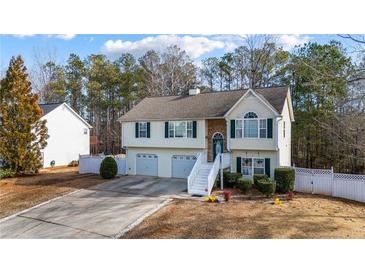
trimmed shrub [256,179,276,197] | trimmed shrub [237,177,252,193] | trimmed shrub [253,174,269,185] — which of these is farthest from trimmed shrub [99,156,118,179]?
trimmed shrub [256,179,276,197]

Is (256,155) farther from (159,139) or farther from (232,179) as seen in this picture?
(159,139)

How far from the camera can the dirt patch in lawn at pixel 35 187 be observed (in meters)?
12.4

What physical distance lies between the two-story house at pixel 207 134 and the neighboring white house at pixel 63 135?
28.0ft

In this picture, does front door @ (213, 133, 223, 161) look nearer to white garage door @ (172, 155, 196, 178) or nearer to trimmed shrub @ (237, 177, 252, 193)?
white garage door @ (172, 155, 196, 178)

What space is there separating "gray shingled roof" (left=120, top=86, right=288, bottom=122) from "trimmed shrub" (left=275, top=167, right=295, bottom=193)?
3.06 meters

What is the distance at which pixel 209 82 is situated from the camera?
28125 millimetres

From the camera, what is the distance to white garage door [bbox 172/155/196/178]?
1631 cm

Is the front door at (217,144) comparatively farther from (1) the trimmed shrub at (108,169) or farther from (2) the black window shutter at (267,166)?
(1) the trimmed shrub at (108,169)

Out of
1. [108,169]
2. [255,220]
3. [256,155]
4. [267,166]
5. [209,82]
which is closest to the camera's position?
[255,220]

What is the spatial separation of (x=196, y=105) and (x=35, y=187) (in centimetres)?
1054

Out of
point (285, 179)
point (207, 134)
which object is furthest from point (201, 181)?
point (285, 179)

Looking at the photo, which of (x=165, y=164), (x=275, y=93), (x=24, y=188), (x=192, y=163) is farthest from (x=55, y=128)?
(x=275, y=93)
